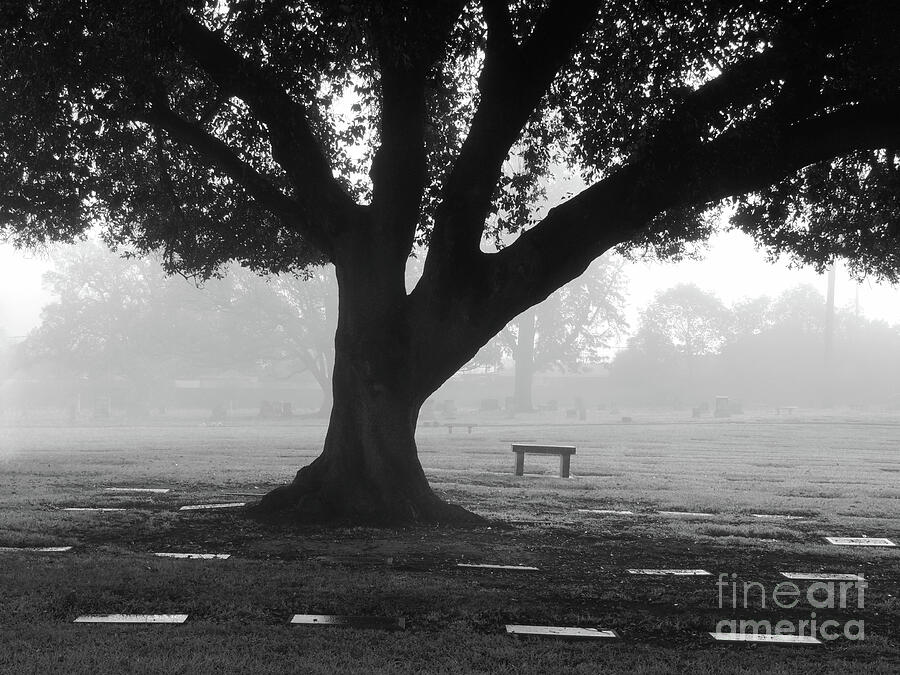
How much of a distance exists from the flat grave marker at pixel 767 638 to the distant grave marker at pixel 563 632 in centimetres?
73

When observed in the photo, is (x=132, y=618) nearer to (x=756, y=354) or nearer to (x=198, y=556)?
(x=198, y=556)

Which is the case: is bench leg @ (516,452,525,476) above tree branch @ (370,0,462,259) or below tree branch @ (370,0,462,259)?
below

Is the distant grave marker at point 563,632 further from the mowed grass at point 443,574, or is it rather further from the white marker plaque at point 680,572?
the white marker plaque at point 680,572

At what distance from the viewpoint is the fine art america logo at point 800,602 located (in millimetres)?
5934

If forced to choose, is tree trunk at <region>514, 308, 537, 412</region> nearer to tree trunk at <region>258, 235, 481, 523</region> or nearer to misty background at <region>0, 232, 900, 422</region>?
misty background at <region>0, 232, 900, 422</region>

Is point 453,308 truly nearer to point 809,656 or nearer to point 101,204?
point 809,656

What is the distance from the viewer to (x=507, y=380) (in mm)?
75125

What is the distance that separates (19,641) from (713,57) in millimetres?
9699

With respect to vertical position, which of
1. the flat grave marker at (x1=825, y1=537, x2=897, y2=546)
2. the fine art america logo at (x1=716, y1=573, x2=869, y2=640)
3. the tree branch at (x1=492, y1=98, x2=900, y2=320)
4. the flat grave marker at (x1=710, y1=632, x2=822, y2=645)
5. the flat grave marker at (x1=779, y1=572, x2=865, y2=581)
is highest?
the tree branch at (x1=492, y1=98, x2=900, y2=320)

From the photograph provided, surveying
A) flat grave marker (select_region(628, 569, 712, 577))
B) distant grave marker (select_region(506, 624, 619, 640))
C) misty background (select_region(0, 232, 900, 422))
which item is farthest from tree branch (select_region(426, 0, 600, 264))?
misty background (select_region(0, 232, 900, 422))

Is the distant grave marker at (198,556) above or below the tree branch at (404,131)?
below

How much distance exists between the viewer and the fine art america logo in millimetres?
5934

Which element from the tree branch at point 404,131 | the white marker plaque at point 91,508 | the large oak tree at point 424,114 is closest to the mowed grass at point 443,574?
the white marker plaque at point 91,508

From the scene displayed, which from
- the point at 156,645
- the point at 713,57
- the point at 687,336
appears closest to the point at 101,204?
the point at 713,57
